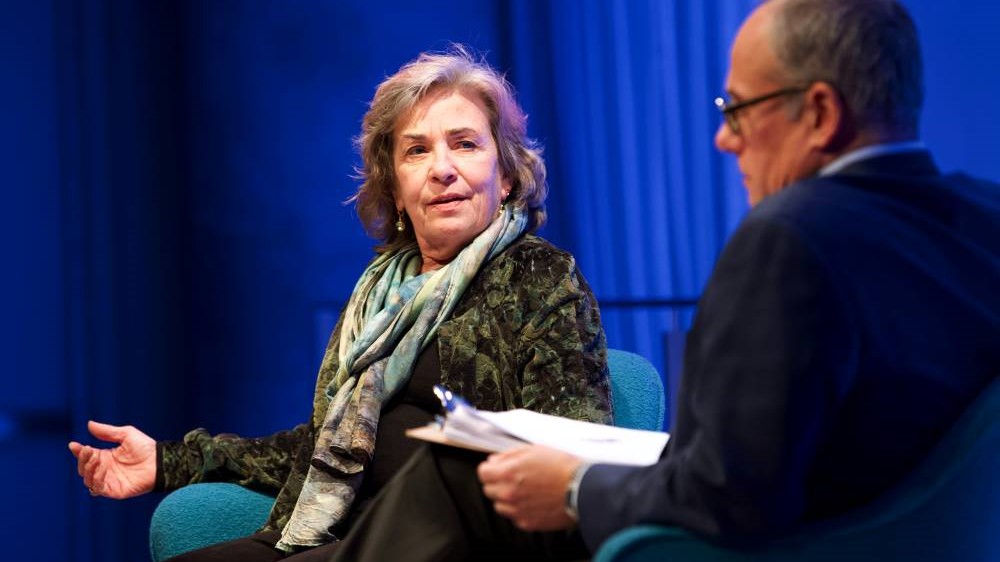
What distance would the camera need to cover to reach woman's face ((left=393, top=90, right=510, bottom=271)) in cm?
239

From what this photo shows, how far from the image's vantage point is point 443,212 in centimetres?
239

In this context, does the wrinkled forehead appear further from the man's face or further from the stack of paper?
the man's face

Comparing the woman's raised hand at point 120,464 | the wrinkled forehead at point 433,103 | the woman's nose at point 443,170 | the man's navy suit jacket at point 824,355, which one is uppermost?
the wrinkled forehead at point 433,103

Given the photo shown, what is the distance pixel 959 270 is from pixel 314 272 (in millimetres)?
3163

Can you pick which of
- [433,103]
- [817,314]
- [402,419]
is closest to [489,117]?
[433,103]

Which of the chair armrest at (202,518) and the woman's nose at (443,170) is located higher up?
the woman's nose at (443,170)

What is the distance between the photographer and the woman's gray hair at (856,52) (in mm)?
1304

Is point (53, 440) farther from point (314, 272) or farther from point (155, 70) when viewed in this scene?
point (155, 70)

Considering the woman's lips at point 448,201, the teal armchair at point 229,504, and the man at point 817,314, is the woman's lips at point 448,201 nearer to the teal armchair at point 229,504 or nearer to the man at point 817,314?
the teal armchair at point 229,504

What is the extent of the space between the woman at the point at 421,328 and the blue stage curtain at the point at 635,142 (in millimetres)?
1008

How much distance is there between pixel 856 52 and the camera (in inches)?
51.2

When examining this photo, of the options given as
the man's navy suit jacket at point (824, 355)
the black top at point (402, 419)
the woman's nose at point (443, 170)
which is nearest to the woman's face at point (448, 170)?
the woman's nose at point (443, 170)

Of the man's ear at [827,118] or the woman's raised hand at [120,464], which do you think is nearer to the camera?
the man's ear at [827,118]

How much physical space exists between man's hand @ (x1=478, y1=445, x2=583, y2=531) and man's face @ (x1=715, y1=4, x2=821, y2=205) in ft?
1.37
